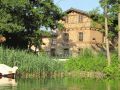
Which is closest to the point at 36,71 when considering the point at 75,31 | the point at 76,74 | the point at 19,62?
the point at 19,62

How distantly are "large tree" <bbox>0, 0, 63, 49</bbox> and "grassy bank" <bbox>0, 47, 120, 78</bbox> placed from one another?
17.1 feet

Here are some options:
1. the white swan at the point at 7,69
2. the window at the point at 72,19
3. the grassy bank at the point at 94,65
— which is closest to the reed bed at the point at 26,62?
the white swan at the point at 7,69

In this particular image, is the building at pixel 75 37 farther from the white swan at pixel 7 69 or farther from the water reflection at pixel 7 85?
the water reflection at pixel 7 85

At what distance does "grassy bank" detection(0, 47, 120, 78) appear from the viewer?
3950cm

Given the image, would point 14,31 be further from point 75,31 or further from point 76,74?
point 75,31

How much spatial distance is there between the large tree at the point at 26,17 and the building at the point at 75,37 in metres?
22.4

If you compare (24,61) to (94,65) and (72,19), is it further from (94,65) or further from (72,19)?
(72,19)

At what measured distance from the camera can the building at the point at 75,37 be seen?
7694cm

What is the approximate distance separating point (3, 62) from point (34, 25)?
11444 millimetres

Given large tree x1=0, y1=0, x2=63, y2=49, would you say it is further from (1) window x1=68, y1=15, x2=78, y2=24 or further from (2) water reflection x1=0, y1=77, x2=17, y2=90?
(1) window x1=68, y1=15, x2=78, y2=24

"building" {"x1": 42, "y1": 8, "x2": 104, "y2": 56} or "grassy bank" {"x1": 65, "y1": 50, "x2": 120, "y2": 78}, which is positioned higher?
"building" {"x1": 42, "y1": 8, "x2": 104, "y2": 56}

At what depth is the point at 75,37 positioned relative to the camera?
78875mm

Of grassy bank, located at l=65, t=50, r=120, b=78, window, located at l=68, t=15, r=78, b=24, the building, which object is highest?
window, located at l=68, t=15, r=78, b=24

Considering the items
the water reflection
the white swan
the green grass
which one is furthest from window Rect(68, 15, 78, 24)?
the water reflection
